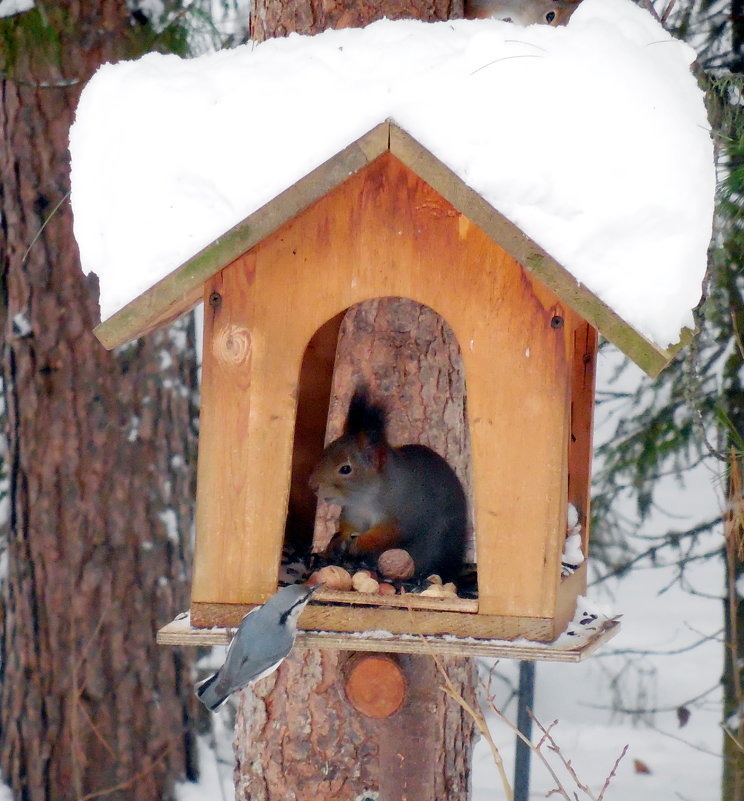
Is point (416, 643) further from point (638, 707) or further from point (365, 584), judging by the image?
point (638, 707)

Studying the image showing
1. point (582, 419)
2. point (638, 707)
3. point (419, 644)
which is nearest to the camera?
point (419, 644)

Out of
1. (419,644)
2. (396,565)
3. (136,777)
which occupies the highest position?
(396,565)

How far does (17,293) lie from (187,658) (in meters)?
1.37

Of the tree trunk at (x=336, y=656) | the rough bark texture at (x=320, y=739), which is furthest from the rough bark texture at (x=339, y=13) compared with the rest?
the rough bark texture at (x=320, y=739)

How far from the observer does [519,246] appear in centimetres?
164

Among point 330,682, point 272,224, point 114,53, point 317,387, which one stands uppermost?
point 114,53

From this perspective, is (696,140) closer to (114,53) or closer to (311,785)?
(311,785)

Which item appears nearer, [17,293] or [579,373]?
[579,373]

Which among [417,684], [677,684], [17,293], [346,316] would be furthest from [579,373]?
[677,684]

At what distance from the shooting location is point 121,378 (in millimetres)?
3582

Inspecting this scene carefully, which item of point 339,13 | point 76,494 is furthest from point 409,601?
point 76,494

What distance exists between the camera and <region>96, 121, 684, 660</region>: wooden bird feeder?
1.78 m

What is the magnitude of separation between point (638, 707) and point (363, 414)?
2.51m

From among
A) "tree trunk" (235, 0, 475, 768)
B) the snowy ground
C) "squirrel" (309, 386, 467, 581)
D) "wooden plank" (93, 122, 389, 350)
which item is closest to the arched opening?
"tree trunk" (235, 0, 475, 768)
